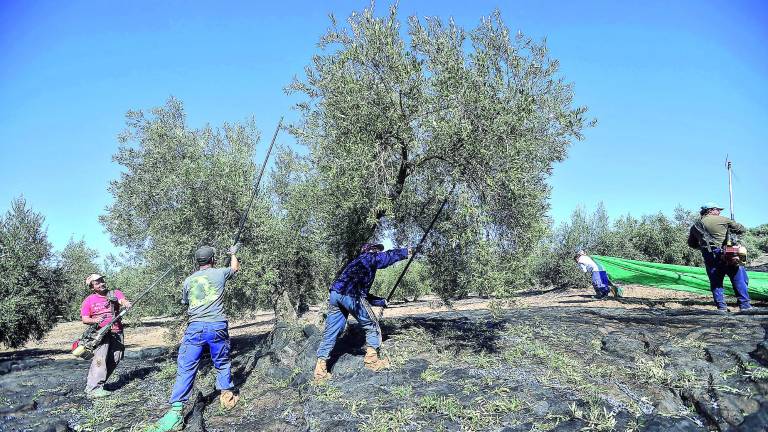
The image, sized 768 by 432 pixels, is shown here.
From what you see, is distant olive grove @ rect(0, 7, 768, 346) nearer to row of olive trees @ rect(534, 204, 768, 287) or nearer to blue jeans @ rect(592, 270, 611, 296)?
blue jeans @ rect(592, 270, 611, 296)

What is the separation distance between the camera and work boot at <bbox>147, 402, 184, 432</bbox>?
19.7ft

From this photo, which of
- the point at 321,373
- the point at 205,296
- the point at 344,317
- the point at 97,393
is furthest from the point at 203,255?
the point at 97,393

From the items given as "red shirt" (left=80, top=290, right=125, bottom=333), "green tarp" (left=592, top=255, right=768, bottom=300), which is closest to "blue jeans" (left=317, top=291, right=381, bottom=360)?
"red shirt" (left=80, top=290, right=125, bottom=333)

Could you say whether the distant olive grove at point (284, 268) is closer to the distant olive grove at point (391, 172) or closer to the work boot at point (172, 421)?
the distant olive grove at point (391, 172)

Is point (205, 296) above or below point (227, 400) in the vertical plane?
above

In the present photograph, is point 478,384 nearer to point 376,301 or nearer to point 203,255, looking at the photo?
point 376,301

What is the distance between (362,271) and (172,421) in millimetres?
3409

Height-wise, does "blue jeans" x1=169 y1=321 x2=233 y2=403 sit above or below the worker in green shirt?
below

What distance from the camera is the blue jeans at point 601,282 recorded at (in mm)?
15961

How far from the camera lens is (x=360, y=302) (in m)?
7.77

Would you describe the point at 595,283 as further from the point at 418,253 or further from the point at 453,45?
the point at 453,45

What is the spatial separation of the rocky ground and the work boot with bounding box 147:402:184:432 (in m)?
0.18

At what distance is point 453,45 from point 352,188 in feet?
10.3

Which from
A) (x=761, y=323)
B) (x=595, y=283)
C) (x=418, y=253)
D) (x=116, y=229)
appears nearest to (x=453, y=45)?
(x=418, y=253)
